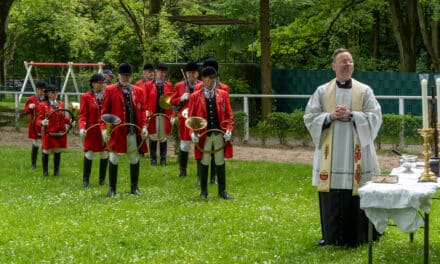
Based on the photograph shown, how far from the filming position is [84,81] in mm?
36281

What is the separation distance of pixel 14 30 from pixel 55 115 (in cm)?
2566

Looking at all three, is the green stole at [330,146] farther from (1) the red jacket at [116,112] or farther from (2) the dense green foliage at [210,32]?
(2) the dense green foliage at [210,32]

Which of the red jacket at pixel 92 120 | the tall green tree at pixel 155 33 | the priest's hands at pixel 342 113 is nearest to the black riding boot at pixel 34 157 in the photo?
the red jacket at pixel 92 120

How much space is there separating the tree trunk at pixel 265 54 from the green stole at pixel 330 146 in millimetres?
12547

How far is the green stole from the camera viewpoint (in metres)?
8.53

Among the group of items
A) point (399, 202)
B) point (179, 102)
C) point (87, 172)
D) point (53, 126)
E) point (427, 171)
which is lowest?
point (87, 172)

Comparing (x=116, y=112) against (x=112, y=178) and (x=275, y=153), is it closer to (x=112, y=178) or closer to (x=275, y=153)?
(x=112, y=178)

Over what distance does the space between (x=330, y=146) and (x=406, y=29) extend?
62.2 ft

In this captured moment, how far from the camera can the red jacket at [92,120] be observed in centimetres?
1350

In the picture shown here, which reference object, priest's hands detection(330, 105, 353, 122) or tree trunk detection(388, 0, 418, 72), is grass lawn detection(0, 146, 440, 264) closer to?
priest's hands detection(330, 105, 353, 122)

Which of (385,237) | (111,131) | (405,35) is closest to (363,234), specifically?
(385,237)

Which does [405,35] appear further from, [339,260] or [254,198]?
[339,260]

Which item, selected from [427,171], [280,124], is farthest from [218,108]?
[280,124]

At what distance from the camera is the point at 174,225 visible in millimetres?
10000
